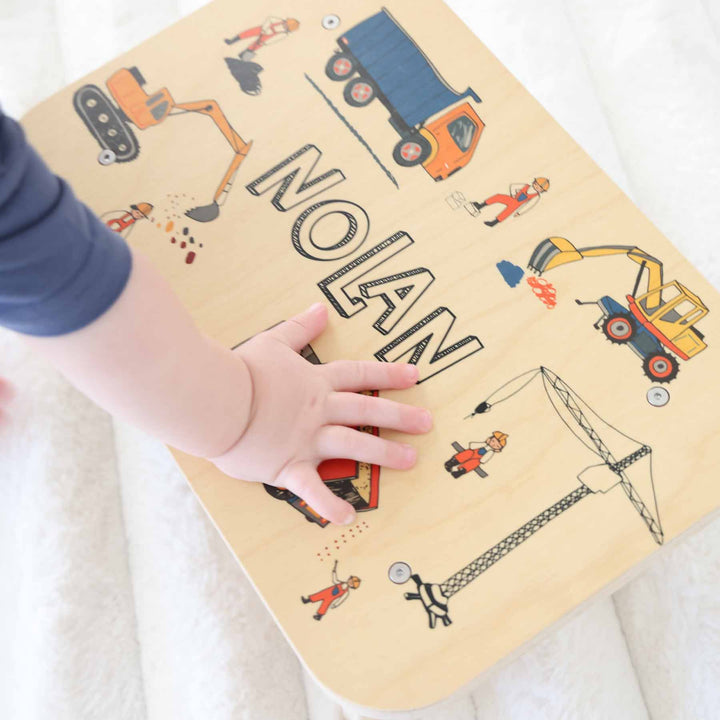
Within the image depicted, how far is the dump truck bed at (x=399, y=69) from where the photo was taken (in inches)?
24.8

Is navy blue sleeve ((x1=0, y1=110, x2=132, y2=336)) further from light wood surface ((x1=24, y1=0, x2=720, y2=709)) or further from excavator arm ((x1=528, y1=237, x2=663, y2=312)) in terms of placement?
excavator arm ((x1=528, y1=237, x2=663, y2=312))

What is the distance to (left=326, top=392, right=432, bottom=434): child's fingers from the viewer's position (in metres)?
0.53

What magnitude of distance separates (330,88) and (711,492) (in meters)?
0.41

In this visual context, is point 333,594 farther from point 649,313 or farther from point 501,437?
point 649,313

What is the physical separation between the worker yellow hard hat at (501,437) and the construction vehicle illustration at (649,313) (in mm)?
103

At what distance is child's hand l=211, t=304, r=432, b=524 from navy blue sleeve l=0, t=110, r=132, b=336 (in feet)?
0.38

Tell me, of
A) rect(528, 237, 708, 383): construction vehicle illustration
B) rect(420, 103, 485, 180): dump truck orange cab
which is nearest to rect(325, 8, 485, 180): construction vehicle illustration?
rect(420, 103, 485, 180): dump truck orange cab

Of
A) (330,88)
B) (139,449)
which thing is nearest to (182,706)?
(139,449)

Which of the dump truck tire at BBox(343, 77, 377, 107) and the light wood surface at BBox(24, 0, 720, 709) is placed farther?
the dump truck tire at BBox(343, 77, 377, 107)

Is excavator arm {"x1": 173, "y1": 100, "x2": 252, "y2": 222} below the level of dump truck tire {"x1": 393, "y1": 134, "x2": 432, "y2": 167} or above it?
below

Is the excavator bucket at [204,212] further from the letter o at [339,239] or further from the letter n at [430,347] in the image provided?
the letter n at [430,347]

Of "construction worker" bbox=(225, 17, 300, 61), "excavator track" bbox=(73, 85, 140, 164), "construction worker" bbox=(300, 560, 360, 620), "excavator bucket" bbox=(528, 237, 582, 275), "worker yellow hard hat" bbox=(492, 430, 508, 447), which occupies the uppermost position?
"excavator bucket" bbox=(528, 237, 582, 275)

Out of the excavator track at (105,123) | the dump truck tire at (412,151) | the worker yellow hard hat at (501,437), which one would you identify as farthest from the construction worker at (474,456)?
the excavator track at (105,123)

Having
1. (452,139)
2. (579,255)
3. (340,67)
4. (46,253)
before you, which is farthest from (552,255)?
(46,253)
